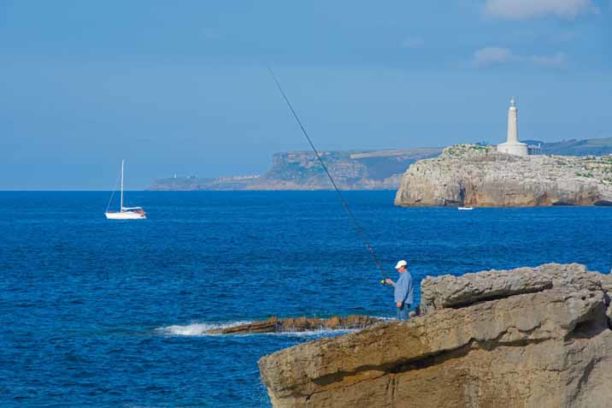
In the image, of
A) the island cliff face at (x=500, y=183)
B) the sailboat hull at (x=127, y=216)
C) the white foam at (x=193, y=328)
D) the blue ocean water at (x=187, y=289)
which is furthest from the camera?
the island cliff face at (x=500, y=183)

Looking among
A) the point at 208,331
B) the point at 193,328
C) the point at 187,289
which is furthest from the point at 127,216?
the point at 208,331

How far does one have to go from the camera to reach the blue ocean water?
25609 millimetres

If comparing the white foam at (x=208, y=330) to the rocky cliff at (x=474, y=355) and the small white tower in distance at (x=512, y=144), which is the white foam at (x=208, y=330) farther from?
the small white tower in distance at (x=512, y=144)

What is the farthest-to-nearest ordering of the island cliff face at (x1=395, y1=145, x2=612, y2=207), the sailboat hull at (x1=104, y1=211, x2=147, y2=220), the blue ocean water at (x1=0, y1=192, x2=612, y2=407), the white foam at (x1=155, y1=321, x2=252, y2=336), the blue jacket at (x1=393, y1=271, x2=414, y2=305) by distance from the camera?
the island cliff face at (x1=395, y1=145, x2=612, y2=207)
the sailboat hull at (x1=104, y1=211, x2=147, y2=220)
the white foam at (x1=155, y1=321, x2=252, y2=336)
the blue ocean water at (x1=0, y1=192, x2=612, y2=407)
the blue jacket at (x1=393, y1=271, x2=414, y2=305)

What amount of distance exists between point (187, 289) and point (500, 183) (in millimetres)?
105466

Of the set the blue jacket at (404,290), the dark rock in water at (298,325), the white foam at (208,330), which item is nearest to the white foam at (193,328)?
the white foam at (208,330)

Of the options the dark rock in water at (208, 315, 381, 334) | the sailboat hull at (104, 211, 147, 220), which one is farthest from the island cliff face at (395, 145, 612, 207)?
the dark rock in water at (208, 315, 381, 334)

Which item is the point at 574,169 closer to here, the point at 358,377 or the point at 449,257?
the point at 449,257

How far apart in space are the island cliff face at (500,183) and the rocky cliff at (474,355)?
13259cm

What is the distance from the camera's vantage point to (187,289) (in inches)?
1826

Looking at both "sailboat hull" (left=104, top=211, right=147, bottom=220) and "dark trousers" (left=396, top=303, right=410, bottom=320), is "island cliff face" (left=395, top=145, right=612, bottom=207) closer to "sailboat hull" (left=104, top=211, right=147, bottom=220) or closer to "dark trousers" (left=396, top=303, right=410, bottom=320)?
"sailboat hull" (left=104, top=211, right=147, bottom=220)

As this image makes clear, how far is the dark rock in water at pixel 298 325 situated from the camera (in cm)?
3262

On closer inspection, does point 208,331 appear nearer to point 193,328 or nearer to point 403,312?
point 193,328

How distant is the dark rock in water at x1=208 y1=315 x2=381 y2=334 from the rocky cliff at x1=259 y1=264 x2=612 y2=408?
17.1 m
